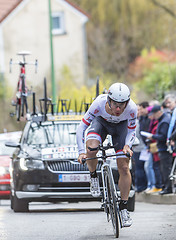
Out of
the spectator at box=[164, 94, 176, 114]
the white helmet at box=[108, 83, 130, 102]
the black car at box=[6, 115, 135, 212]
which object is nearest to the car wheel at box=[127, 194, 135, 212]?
the black car at box=[6, 115, 135, 212]

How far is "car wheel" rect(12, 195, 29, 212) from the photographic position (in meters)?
14.1

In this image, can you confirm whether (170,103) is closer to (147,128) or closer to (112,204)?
(147,128)

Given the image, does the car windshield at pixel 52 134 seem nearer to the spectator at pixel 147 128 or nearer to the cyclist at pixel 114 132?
the spectator at pixel 147 128

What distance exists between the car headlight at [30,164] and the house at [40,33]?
102ft

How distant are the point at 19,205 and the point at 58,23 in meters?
34.1

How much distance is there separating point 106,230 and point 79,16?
37.3 m

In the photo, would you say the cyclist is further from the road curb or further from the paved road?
the road curb

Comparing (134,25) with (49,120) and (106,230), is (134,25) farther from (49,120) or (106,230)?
(106,230)

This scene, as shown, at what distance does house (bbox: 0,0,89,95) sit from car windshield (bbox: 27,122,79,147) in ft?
98.5

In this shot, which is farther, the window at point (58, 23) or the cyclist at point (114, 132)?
the window at point (58, 23)

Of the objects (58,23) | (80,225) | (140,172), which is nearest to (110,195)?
(80,225)

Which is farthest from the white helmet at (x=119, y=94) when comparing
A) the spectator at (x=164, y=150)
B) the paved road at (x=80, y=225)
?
the spectator at (x=164, y=150)

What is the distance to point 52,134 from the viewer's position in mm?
14781

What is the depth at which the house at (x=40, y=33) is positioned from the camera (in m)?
45.9
